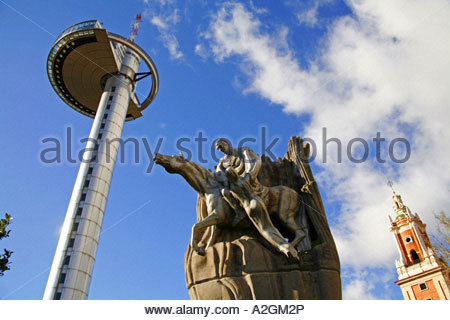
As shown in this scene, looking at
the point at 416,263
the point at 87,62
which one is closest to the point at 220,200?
the point at 87,62

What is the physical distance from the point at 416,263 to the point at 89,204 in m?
46.7

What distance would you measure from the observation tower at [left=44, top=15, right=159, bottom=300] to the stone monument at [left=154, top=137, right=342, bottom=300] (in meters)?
29.6

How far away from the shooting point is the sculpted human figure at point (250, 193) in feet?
23.9

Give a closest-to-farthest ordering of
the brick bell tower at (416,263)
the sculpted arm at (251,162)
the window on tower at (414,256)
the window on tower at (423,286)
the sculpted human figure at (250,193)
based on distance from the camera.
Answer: the sculpted human figure at (250,193) < the sculpted arm at (251,162) < the brick bell tower at (416,263) < the window on tower at (423,286) < the window on tower at (414,256)

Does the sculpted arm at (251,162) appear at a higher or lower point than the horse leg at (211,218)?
higher

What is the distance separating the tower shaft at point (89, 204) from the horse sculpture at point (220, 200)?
97.1 ft

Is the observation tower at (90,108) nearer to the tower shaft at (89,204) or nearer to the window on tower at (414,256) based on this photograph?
the tower shaft at (89,204)

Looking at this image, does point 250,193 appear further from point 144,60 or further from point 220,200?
point 144,60

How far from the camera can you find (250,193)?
7.77 meters

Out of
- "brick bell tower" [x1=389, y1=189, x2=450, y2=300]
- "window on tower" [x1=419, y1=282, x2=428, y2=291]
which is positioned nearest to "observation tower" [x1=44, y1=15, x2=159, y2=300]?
"brick bell tower" [x1=389, y1=189, x2=450, y2=300]

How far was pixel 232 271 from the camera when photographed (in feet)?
23.2

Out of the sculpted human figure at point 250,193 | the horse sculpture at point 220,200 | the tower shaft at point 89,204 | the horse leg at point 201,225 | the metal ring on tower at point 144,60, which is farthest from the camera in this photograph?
the metal ring on tower at point 144,60

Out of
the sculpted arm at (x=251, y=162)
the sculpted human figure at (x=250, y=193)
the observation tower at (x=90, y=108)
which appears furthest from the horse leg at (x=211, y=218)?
the observation tower at (x=90, y=108)

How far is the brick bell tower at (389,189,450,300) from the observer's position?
4525 cm
